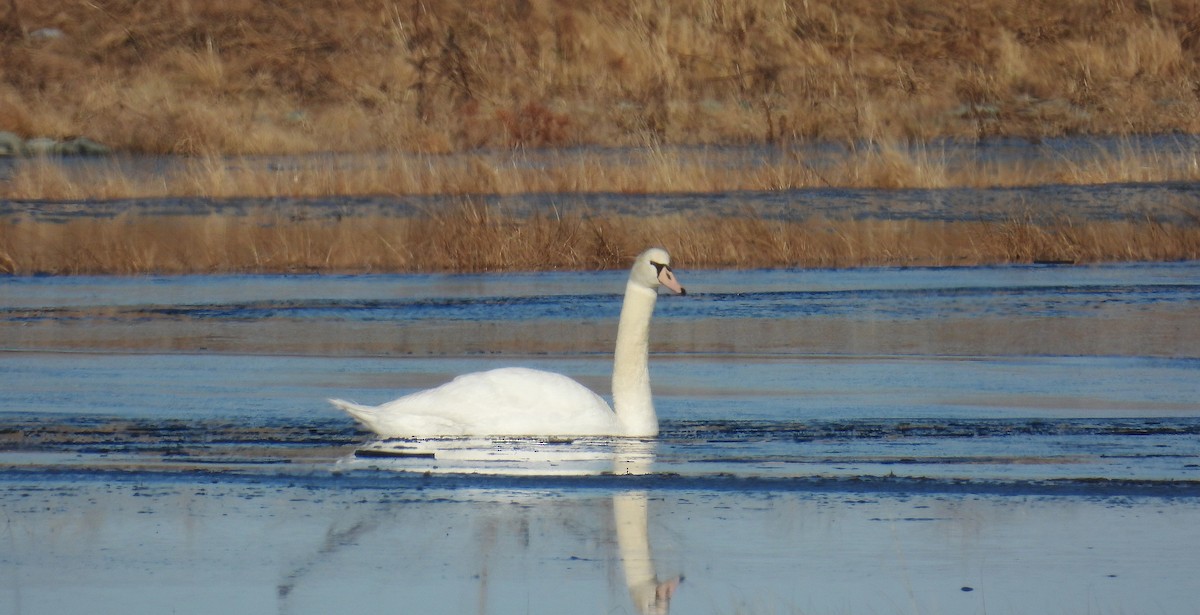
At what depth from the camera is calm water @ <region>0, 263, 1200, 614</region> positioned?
19.8ft

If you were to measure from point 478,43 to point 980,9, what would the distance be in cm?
808

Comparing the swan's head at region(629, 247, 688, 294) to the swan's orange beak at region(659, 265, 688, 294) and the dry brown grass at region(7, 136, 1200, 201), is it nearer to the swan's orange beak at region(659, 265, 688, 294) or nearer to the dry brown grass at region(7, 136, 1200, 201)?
the swan's orange beak at region(659, 265, 688, 294)

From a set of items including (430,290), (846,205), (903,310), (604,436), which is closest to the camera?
(604,436)

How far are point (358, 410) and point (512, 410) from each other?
639mm

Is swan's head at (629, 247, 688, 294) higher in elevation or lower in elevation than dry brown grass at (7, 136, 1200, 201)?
lower

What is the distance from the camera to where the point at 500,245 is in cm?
1689

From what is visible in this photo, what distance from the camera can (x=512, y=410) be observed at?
8.60 metres

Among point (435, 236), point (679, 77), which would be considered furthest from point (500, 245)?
point (679, 77)

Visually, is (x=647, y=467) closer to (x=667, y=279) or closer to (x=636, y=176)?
(x=667, y=279)

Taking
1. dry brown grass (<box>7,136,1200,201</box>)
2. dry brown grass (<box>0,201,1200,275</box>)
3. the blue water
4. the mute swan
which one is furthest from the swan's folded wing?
dry brown grass (<box>7,136,1200,201</box>)

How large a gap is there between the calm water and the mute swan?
0.12 m

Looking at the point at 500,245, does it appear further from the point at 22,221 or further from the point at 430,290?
the point at 22,221

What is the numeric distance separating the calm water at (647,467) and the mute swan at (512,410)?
4.5 inches

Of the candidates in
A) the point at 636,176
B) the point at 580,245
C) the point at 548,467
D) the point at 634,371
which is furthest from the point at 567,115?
the point at 548,467
